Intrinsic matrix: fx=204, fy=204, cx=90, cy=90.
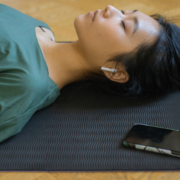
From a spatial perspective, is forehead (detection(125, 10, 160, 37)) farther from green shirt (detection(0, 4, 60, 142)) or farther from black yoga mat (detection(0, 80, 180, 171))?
green shirt (detection(0, 4, 60, 142))

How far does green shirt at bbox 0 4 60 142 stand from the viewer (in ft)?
2.82

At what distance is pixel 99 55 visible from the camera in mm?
972

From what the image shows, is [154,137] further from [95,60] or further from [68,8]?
[68,8]

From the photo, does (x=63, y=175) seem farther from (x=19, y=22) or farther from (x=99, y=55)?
(x=19, y=22)

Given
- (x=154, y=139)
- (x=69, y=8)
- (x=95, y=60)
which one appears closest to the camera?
(x=154, y=139)

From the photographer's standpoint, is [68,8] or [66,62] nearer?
[66,62]

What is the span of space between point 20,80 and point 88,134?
1.27 feet

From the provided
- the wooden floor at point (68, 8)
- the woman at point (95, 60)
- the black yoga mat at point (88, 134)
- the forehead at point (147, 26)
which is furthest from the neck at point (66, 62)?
the wooden floor at point (68, 8)

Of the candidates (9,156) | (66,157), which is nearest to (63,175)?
(66,157)

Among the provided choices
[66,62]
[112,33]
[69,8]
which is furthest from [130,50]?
[69,8]

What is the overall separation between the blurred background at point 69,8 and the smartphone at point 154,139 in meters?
1.08

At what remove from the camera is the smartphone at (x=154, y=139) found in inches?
33.1

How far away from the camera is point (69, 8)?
6.27 feet

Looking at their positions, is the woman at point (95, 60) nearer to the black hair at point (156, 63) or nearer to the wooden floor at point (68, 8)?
the black hair at point (156, 63)
